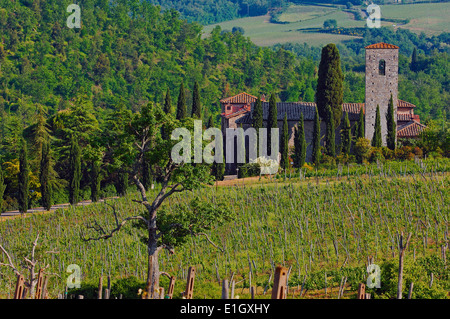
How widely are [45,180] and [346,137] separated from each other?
1924cm

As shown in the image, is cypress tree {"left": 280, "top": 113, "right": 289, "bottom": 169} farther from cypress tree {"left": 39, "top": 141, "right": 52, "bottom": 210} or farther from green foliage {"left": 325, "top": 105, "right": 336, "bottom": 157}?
cypress tree {"left": 39, "top": 141, "right": 52, "bottom": 210}

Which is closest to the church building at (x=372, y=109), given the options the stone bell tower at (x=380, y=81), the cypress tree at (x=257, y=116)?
the stone bell tower at (x=380, y=81)

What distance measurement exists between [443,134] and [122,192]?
20.1 m

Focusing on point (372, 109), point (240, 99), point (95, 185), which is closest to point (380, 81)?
point (372, 109)

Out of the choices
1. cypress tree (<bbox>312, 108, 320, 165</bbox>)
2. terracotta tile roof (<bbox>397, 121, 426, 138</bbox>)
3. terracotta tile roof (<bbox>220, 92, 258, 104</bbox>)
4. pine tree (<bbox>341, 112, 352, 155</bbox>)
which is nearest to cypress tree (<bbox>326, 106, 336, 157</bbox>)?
pine tree (<bbox>341, 112, 352, 155</bbox>)

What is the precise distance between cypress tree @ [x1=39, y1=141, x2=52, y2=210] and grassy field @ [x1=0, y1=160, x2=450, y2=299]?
4545 mm

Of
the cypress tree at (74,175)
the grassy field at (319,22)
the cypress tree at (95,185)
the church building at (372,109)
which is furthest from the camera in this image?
the grassy field at (319,22)

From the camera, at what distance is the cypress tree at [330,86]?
55.0 meters

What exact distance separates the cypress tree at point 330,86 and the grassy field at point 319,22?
107849 mm

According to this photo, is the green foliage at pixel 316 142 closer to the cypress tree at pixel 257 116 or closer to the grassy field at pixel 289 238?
the cypress tree at pixel 257 116

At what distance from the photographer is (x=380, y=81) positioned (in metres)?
56.6

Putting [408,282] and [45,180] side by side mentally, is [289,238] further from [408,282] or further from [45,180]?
[45,180]

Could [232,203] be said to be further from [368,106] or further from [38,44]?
[38,44]
